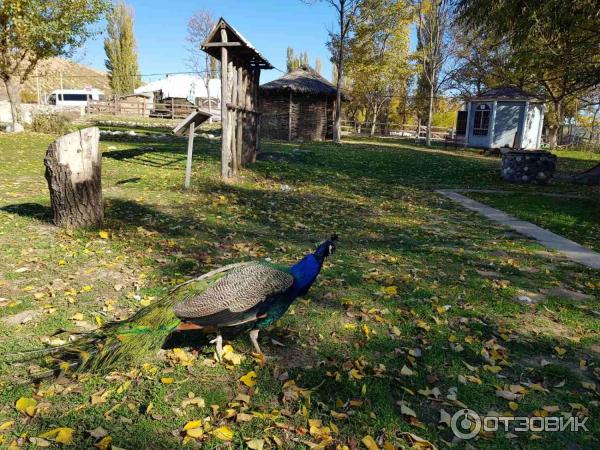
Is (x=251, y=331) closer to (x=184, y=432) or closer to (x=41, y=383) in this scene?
(x=184, y=432)

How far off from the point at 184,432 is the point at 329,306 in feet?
7.74

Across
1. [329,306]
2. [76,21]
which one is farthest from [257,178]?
[76,21]

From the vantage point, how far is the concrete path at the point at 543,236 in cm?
722

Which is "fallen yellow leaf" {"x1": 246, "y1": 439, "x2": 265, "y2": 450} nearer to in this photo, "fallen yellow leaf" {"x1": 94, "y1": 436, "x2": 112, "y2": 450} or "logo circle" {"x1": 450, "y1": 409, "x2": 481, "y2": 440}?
"fallen yellow leaf" {"x1": 94, "y1": 436, "x2": 112, "y2": 450}

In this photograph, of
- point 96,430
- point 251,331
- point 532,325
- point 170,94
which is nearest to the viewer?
point 96,430

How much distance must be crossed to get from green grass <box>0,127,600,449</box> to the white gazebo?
78.0 feet

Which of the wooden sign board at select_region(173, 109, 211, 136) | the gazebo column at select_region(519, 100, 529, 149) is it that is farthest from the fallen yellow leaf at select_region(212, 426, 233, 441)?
the gazebo column at select_region(519, 100, 529, 149)

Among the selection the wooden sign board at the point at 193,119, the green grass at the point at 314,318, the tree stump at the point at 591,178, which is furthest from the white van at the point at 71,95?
the tree stump at the point at 591,178

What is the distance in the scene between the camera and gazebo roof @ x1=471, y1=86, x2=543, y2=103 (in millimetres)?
29516

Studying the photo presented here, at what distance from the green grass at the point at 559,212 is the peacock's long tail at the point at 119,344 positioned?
26.4 feet

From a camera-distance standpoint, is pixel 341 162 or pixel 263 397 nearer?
pixel 263 397

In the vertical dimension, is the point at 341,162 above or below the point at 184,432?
above

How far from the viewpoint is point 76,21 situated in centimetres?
2041

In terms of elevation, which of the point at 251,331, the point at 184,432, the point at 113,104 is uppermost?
the point at 113,104
